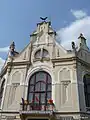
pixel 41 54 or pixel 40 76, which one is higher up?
pixel 41 54

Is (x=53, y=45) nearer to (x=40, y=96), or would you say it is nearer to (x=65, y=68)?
(x=65, y=68)

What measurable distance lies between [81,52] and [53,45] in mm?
3126

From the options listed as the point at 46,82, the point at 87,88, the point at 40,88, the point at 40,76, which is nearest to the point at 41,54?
the point at 40,76

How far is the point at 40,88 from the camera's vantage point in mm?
15867

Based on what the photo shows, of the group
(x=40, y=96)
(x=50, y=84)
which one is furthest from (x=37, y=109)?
(x=50, y=84)

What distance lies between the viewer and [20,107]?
47.1 feet

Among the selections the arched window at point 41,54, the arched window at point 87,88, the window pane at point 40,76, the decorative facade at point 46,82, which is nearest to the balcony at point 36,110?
the decorative facade at point 46,82

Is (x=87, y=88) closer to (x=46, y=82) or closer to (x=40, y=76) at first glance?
(x=46, y=82)

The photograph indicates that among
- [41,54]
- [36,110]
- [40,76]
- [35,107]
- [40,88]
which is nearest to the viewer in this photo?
[36,110]

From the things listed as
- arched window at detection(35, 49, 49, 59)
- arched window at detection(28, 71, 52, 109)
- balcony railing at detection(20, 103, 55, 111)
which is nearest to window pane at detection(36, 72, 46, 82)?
arched window at detection(28, 71, 52, 109)

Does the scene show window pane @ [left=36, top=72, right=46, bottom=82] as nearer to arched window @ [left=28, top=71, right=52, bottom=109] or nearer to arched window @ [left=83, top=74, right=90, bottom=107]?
arched window @ [left=28, top=71, right=52, bottom=109]

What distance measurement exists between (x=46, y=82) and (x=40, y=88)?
32.6 inches

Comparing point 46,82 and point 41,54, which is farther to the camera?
point 41,54

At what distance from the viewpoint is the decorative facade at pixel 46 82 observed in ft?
46.2
